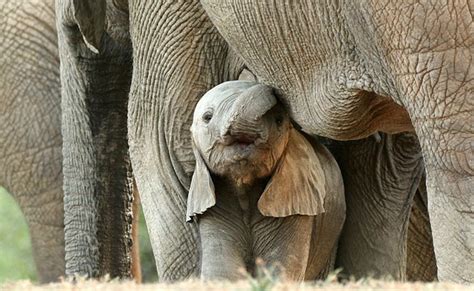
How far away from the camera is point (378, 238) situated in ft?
26.5

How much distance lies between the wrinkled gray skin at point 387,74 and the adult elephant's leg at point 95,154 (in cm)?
159

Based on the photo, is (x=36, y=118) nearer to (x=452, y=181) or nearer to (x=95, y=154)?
(x=95, y=154)

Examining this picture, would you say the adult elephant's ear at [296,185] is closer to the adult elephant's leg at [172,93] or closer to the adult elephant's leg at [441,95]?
the adult elephant's leg at [172,93]

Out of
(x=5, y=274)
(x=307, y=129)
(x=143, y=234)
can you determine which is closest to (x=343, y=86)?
(x=307, y=129)

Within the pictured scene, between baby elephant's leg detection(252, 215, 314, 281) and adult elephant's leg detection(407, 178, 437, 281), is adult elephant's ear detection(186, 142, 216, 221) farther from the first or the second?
adult elephant's leg detection(407, 178, 437, 281)

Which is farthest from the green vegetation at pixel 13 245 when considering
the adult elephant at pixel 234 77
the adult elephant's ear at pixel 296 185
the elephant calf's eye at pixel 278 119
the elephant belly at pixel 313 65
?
the elephant belly at pixel 313 65

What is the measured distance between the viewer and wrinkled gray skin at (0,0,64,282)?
9992 millimetres

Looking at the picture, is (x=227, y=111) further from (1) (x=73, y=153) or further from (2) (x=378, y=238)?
(1) (x=73, y=153)

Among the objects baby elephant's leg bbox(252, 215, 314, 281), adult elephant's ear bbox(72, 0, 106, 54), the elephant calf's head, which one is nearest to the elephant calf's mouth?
the elephant calf's head

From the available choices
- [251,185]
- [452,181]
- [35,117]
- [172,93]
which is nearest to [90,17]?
[172,93]

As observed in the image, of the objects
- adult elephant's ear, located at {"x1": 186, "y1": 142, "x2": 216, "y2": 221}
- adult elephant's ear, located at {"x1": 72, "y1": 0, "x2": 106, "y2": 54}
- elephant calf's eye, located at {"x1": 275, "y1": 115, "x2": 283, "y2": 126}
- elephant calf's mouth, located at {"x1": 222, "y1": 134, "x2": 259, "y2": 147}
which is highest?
adult elephant's ear, located at {"x1": 72, "y1": 0, "x2": 106, "y2": 54}

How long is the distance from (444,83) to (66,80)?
125 inches

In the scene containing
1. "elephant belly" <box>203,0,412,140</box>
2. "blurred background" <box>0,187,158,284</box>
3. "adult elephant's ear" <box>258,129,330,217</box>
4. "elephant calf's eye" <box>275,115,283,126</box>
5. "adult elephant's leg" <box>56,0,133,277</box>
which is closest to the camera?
"elephant belly" <box>203,0,412,140</box>

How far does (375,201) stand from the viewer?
803cm
